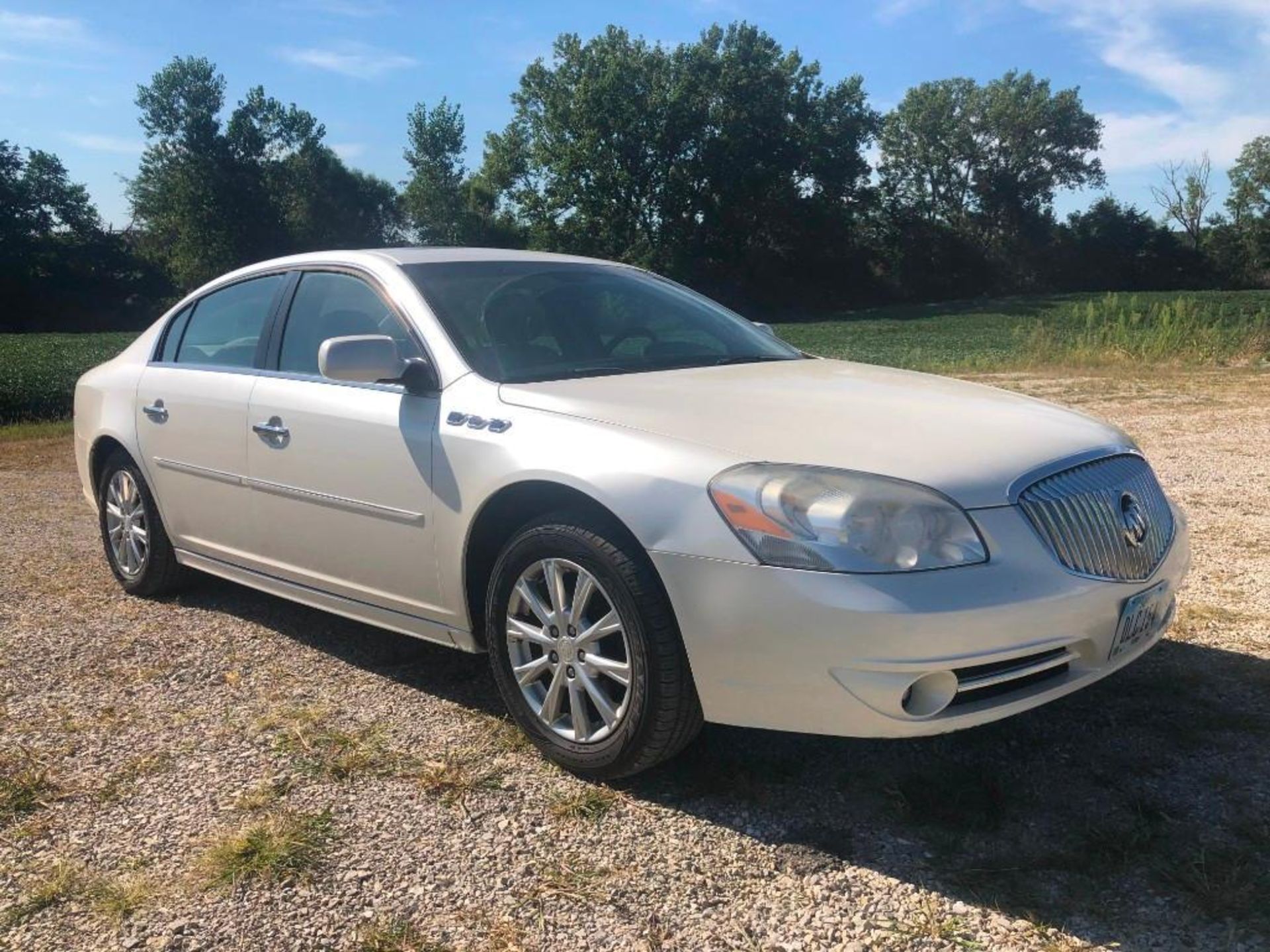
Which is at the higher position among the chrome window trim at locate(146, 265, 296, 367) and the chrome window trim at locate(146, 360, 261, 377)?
the chrome window trim at locate(146, 265, 296, 367)

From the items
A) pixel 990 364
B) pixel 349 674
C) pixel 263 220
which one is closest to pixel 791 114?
pixel 263 220

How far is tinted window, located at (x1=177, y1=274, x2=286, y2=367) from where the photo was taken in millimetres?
4531

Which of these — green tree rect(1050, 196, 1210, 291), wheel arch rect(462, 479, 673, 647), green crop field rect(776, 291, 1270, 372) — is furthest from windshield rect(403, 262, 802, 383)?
green tree rect(1050, 196, 1210, 291)

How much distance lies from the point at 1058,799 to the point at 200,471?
3.42 m

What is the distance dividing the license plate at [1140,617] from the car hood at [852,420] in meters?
0.43

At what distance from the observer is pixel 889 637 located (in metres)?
2.61

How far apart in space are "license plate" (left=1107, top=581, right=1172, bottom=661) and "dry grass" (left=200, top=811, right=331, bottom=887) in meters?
2.12

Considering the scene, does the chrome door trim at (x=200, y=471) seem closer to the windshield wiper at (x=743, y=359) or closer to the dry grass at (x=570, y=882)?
the windshield wiper at (x=743, y=359)

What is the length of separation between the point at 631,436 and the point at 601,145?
57.3m

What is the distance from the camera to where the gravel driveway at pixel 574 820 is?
2.46 meters

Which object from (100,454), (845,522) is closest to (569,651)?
(845,522)

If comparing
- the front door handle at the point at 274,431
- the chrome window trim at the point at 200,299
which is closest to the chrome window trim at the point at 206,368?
the chrome window trim at the point at 200,299

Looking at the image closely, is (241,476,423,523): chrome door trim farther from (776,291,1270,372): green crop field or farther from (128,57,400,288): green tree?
(128,57,400,288): green tree

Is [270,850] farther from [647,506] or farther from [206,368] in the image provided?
[206,368]
